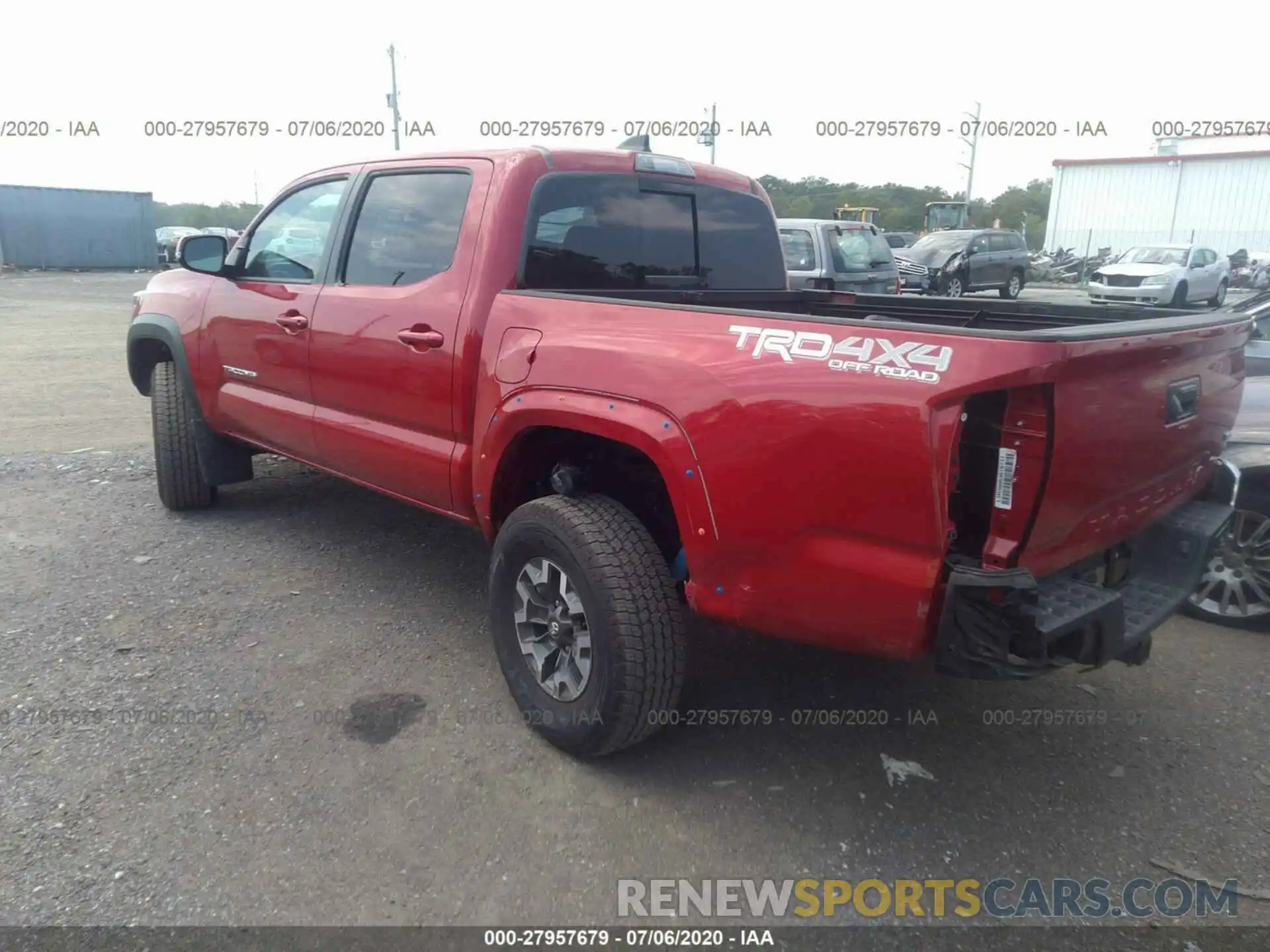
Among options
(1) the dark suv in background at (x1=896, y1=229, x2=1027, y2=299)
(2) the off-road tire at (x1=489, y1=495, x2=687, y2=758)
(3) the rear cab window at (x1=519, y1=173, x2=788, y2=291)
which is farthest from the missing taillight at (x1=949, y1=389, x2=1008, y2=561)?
(1) the dark suv in background at (x1=896, y1=229, x2=1027, y2=299)

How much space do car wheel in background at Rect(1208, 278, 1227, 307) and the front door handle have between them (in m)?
25.5

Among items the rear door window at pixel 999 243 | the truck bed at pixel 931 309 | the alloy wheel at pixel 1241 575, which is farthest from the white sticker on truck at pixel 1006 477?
the rear door window at pixel 999 243

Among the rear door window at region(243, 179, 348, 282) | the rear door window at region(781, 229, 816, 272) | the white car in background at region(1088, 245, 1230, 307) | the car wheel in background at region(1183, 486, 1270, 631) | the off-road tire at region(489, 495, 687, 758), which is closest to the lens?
the off-road tire at region(489, 495, 687, 758)

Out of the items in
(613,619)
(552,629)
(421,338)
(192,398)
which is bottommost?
(552,629)

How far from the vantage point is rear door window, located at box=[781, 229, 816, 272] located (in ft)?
41.7

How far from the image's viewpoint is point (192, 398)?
511 centimetres

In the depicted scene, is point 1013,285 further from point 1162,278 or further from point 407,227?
point 407,227

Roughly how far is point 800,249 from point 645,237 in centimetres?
952

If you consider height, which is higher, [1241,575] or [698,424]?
[698,424]

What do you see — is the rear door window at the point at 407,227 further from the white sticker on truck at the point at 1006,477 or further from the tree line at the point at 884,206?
the tree line at the point at 884,206

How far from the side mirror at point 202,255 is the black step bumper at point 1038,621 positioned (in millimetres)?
4034

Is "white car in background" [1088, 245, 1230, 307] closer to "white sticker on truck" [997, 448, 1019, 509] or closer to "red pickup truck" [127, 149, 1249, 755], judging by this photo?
"red pickup truck" [127, 149, 1249, 755]

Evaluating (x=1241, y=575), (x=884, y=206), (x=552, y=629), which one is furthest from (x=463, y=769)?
(x=884, y=206)

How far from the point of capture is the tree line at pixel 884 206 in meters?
53.7
